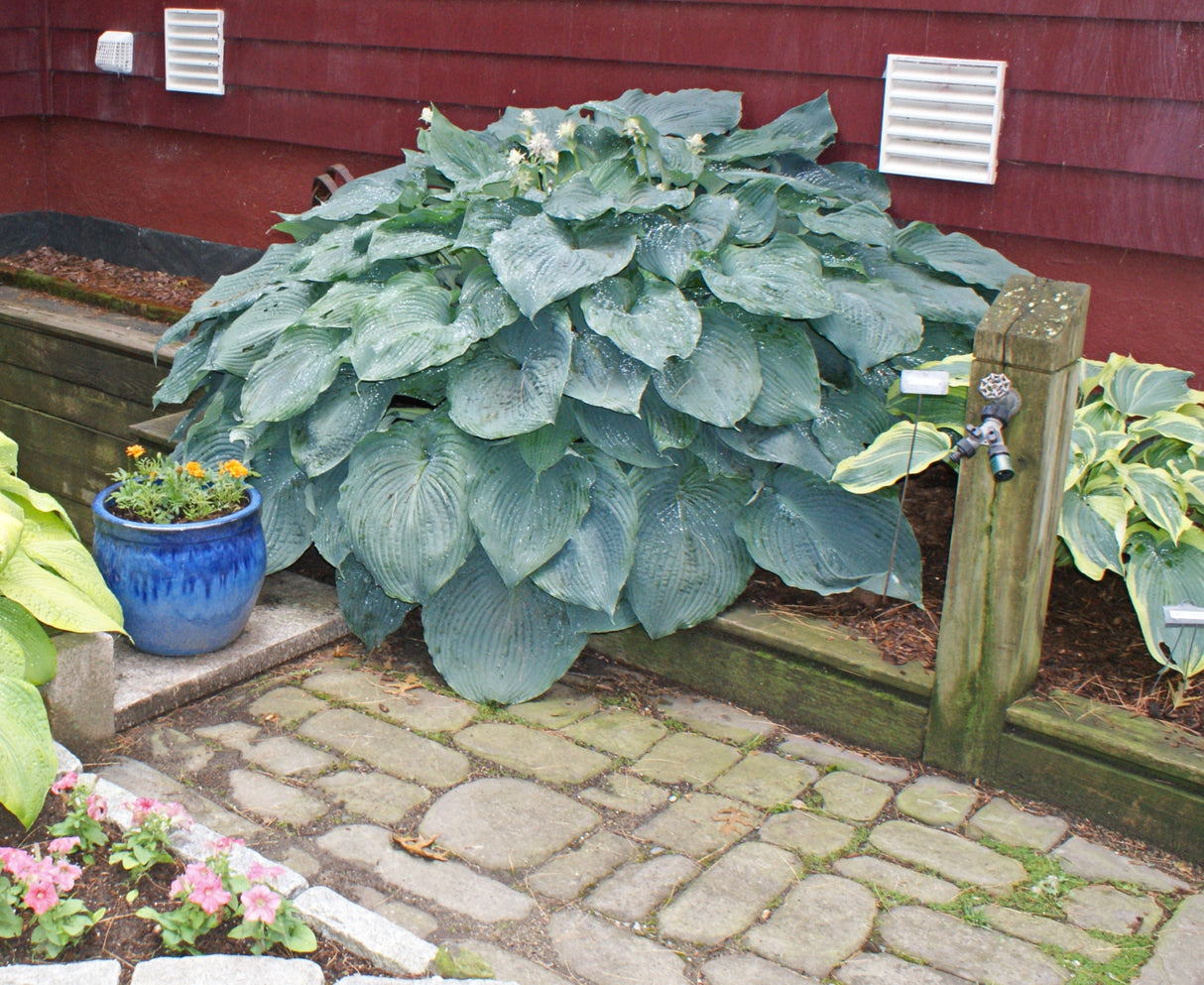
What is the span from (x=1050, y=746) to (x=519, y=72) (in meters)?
2.99

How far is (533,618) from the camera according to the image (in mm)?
2795

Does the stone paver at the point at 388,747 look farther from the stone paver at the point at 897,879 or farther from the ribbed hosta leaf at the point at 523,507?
the stone paver at the point at 897,879

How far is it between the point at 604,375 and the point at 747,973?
1.30 metres

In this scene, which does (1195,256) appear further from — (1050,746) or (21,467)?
(21,467)

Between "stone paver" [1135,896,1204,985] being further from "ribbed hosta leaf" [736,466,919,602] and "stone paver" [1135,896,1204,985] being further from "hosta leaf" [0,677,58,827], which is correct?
"hosta leaf" [0,677,58,827]

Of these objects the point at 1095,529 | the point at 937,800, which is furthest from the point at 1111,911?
the point at 1095,529

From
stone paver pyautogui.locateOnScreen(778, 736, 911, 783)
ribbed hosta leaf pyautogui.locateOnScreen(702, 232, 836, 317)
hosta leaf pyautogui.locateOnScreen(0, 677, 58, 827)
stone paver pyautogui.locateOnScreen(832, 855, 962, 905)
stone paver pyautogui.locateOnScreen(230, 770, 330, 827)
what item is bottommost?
stone paver pyautogui.locateOnScreen(230, 770, 330, 827)

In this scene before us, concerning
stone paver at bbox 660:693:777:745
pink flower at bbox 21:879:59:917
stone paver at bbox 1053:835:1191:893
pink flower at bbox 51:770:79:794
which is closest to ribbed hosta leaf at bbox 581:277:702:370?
stone paver at bbox 660:693:777:745

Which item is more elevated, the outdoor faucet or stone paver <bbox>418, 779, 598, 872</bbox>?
the outdoor faucet

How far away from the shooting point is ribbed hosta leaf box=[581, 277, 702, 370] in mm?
2609

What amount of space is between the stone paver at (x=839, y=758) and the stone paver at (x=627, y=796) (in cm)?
34

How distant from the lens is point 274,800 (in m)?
2.33

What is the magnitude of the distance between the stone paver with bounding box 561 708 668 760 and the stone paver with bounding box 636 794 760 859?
21 cm

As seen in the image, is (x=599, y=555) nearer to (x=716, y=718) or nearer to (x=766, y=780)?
(x=716, y=718)
